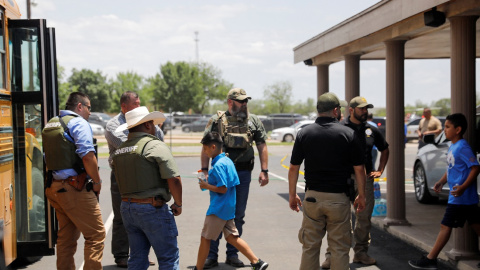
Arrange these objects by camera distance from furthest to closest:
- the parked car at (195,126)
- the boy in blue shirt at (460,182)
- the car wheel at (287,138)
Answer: the parked car at (195,126) < the car wheel at (287,138) < the boy in blue shirt at (460,182)

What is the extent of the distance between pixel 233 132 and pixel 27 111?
2.28 m

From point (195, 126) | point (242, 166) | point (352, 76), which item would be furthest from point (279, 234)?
point (195, 126)

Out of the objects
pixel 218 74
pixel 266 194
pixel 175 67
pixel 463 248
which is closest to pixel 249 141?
pixel 463 248

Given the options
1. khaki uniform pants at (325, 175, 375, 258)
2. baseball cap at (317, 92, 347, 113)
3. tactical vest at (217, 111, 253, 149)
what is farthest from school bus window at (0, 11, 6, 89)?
khaki uniform pants at (325, 175, 375, 258)

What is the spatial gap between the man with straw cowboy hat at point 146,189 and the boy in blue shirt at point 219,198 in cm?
107

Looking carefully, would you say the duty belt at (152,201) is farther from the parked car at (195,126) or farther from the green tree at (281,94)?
the green tree at (281,94)

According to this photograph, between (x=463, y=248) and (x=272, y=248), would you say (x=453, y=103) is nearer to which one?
(x=463, y=248)

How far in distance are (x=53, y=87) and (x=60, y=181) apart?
1235 mm

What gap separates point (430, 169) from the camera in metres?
11.4

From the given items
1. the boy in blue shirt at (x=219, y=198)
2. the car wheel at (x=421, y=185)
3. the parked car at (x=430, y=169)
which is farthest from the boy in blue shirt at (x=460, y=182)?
the car wheel at (x=421, y=185)

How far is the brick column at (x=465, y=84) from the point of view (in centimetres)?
701

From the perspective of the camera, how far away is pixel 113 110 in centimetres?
9156

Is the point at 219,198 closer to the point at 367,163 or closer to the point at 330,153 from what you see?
the point at 330,153

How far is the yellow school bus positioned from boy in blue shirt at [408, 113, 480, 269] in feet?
14.2
